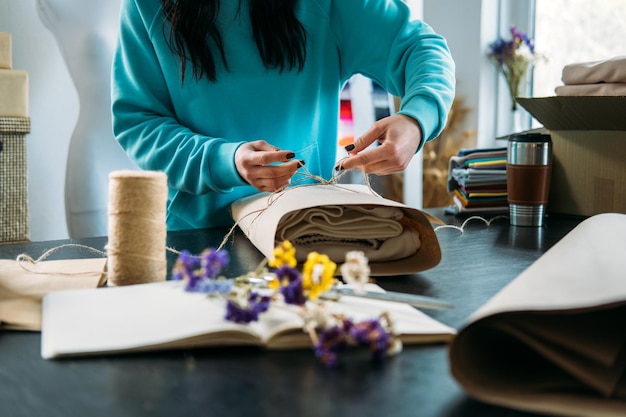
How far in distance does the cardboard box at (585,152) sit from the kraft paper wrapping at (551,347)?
823 mm

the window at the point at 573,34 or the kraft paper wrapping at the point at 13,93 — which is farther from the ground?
the window at the point at 573,34

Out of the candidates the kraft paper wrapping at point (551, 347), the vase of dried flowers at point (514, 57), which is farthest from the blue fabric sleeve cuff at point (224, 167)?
the vase of dried flowers at point (514, 57)

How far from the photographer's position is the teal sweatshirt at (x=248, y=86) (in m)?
1.34

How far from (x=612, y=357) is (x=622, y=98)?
34.1 inches

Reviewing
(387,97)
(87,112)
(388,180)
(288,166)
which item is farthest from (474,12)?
(288,166)

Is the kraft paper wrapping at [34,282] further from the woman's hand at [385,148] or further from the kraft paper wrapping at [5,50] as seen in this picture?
the kraft paper wrapping at [5,50]

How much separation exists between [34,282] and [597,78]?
108 centimetres

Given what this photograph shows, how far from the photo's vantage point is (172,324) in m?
0.63

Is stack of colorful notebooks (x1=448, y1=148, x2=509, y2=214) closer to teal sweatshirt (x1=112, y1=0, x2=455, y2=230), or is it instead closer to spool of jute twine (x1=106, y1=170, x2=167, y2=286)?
teal sweatshirt (x1=112, y1=0, x2=455, y2=230)

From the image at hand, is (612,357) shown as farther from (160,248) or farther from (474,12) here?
(474,12)

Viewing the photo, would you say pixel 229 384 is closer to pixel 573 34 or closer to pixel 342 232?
pixel 342 232

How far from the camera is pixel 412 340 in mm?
621

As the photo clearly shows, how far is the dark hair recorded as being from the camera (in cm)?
136

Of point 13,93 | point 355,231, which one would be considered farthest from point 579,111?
point 13,93
